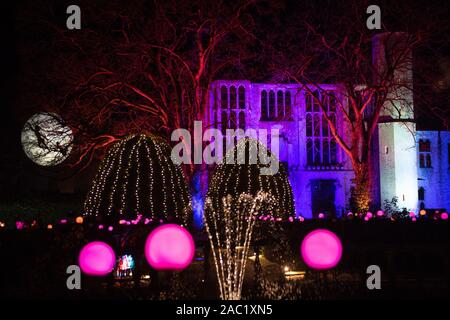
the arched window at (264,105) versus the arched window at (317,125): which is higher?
the arched window at (264,105)

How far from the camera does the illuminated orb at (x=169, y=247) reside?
8727mm

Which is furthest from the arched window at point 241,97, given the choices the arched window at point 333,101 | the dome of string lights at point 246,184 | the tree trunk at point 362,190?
the tree trunk at point 362,190

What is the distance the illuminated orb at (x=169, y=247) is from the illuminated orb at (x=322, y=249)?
2.45 meters

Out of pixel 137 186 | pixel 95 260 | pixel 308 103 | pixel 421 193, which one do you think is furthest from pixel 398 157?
pixel 95 260

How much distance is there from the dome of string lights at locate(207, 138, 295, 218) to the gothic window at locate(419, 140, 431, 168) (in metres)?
11.9

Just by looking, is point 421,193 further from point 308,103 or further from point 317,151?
point 308,103

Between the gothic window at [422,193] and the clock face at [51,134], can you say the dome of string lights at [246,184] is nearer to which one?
the clock face at [51,134]

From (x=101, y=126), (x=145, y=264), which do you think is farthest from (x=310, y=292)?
(x=101, y=126)

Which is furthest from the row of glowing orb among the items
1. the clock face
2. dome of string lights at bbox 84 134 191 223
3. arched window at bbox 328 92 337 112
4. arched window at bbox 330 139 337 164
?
arched window at bbox 330 139 337 164

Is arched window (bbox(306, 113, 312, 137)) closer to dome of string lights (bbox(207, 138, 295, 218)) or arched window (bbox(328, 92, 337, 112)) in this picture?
arched window (bbox(328, 92, 337, 112))

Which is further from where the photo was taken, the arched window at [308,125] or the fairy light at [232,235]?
the arched window at [308,125]

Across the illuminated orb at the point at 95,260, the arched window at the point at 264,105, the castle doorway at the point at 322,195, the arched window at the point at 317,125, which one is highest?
the arched window at the point at 264,105

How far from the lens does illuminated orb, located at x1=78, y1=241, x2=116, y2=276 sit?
9.40 metres

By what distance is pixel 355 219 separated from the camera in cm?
1231
